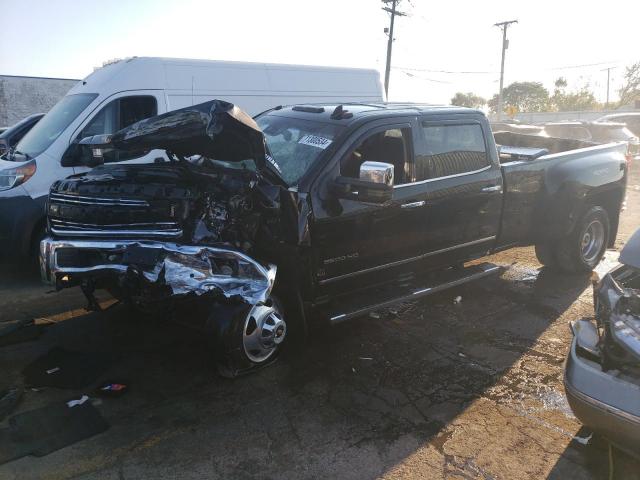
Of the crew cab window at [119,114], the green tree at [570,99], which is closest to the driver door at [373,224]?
the crew cab window at [119,114]

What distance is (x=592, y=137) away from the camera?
1667cm

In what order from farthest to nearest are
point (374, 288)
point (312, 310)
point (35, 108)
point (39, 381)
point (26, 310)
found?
point (35, 108) → point (26, 310) → point (374, 288) → point (312, 310) → point (39, 381)

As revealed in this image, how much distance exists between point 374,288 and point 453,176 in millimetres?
1336

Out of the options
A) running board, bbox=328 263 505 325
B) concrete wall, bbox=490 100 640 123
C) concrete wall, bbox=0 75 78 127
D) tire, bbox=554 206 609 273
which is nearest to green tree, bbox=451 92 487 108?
concrete wall, bbox=490 100 640 123


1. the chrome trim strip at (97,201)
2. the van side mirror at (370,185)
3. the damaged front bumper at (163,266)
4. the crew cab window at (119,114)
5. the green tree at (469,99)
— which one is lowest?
the damaged front bumper at (163,266)

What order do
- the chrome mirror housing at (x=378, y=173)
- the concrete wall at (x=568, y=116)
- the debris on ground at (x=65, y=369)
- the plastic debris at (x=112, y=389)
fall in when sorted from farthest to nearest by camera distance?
the concrete wall at (x=568, y=116)
the debris on ground at (x=65, y=369)
the plastic debris at (x=112, y=389)
the chrome mirror housing at (x=378, y=173)

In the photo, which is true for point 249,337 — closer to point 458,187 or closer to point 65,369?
point 65,369

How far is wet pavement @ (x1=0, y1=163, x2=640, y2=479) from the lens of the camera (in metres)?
2.90

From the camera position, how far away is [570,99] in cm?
6312

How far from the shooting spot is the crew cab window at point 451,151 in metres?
4.57

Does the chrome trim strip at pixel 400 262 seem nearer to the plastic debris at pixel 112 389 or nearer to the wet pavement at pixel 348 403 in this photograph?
the wet pavement at pixel 348 403

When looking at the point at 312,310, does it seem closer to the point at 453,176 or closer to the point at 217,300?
the point at 217,300

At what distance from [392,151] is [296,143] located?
846 mm

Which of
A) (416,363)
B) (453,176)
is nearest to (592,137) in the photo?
(453,176)
